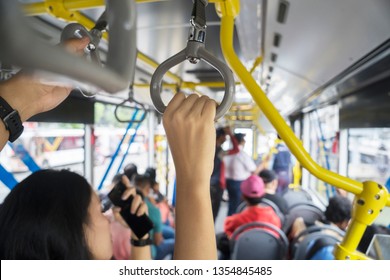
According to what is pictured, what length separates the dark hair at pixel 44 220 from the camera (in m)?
0.95

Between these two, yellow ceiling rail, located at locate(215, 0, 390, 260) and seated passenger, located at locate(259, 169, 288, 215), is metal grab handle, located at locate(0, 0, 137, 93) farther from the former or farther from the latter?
seated passenger, located at locate(259, 169, 288, 215)

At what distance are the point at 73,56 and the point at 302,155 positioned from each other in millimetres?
749

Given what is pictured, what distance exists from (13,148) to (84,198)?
5.66ft

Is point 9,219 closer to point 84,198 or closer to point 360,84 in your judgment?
point 84,198

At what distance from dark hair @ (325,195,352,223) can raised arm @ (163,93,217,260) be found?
2306 millimetres

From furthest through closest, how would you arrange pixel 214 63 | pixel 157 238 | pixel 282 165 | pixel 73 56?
pixel 282 165 → pixel 157 238 → pixel 214 63 → pixel 73 56

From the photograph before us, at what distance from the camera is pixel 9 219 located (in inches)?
38.7

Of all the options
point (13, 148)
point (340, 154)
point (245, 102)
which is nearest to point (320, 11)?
point (13, 148)

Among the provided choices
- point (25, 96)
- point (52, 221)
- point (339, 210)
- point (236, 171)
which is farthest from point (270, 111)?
point (236, 171)

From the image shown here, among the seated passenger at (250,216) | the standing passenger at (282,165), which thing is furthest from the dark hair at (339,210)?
Answer: the standing passenger at (282,165)

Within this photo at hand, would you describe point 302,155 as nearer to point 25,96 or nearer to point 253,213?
point 25,96

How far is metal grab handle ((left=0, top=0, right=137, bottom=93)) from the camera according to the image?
0.19 meters

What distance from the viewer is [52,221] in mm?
972

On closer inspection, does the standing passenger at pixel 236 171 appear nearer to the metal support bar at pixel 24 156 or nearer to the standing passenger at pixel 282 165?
the standing passenger at pixel 282 165
